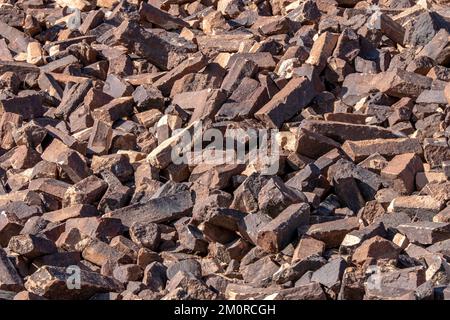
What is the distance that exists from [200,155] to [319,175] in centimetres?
85

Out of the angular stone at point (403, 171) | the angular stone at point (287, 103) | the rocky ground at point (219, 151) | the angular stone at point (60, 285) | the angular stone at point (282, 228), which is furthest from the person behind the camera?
the angular stone at point (287, 103)

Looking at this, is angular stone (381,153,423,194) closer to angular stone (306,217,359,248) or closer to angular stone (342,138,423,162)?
angular stone (342,138,423,162)

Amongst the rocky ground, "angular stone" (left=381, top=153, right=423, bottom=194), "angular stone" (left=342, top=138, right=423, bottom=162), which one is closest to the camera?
the rocky ground

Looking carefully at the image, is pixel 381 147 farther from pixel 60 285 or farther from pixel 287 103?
pixel 60 285

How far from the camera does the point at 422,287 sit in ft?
16.1

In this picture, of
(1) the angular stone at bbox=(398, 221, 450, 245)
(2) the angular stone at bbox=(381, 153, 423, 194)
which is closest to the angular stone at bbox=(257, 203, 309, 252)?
(1) the angular stone at bbox=(398, 221, 450, 245)

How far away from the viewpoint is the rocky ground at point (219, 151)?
5.42 metres

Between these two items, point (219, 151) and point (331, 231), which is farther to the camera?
point (219, 151)

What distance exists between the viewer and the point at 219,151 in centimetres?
666

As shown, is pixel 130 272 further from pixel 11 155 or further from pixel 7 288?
pixel 11 155

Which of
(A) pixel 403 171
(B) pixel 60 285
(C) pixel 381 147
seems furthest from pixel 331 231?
(B) pixel 60 285

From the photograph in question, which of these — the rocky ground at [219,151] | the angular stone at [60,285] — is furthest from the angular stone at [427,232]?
the angular stone at [60,285]

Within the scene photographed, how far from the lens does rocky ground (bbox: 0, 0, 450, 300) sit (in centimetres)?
542

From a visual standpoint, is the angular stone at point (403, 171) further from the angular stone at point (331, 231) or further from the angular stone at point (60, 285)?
the angular stone at point (60, 285)
